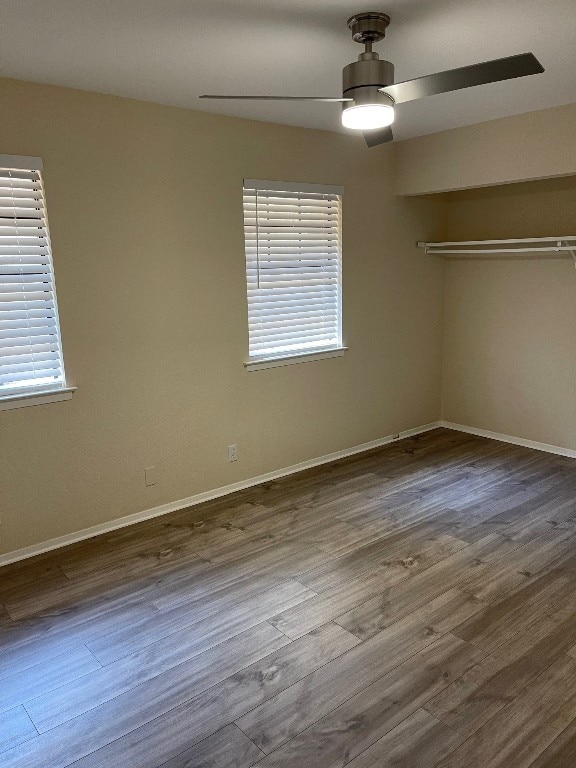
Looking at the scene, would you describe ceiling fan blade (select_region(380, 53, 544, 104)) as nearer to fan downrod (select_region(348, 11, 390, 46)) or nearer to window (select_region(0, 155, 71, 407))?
fan downrod (select_region(348, 11, 390, 46))

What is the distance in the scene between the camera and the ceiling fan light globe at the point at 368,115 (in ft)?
7.43

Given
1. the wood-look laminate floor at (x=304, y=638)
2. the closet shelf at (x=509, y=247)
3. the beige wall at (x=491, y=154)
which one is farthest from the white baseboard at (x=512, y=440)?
the beige wall at (x=491, y=154)

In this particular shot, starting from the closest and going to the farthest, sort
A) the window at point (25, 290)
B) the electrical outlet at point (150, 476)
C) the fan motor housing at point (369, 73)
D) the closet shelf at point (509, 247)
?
the fan motor housing at point (369, 73)
the window at point (25, 290)
the electrical outlet at point (150, 476)
the closet shelf at point (509, 247)

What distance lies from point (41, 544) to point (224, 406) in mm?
1448

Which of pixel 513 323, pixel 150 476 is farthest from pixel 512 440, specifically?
pixel 150 476

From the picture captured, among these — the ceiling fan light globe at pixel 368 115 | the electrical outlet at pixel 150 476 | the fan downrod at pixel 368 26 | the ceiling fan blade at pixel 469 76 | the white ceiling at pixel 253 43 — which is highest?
the white ceiling at pixel 253 43

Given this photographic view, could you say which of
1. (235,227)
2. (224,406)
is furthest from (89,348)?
(235,227)

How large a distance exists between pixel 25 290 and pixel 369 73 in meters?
2.10

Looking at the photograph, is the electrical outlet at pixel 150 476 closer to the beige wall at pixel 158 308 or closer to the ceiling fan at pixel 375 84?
the beige wall at pixel 158 308

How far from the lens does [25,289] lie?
3092mm

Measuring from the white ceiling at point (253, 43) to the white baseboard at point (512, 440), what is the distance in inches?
109

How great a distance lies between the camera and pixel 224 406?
4.00 meters

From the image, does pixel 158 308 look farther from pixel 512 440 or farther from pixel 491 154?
pixel 512 440

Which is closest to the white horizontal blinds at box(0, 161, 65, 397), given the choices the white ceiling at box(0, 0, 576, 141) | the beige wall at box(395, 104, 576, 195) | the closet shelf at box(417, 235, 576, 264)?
the white ceiling at box(0, 0, 576, 141)
